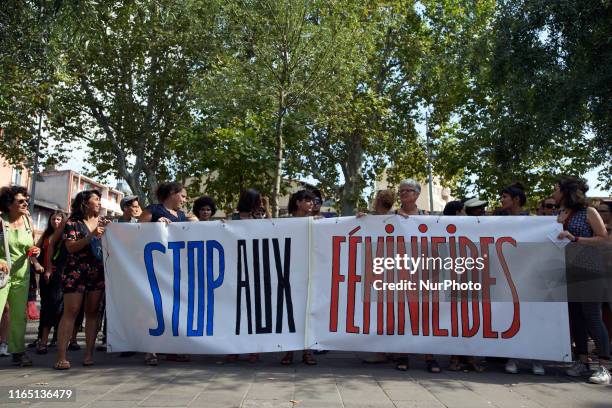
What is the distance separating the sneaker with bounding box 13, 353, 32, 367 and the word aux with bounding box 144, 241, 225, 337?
50.0 inches

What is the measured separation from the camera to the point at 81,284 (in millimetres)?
6031

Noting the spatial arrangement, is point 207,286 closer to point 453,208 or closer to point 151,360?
point 151,360

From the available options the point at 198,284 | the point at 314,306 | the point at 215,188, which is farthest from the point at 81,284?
the point at 215,188

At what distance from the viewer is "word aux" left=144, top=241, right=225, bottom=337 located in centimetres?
619

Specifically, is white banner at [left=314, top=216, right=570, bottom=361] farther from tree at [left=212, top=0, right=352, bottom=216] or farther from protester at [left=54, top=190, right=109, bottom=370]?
tree at [left=212, top=0, right=352, bottom=216]

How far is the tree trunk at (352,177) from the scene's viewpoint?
26.9 meters

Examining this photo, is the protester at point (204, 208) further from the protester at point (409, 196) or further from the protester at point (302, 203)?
the protester at point (409, 196)

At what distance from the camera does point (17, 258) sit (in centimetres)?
612

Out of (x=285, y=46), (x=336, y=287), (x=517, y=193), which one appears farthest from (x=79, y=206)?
(x=285, y=46)

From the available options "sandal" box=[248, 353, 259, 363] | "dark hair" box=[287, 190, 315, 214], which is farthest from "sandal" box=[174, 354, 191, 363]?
"dark hair" box=[287, 190, 315, 214]

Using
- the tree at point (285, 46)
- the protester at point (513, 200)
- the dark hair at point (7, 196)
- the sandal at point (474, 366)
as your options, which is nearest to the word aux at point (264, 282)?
the sandal at point (474, 366)

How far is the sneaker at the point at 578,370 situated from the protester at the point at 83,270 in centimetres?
486

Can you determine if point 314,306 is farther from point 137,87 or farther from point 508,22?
point 137,87

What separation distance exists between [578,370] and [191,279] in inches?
159
